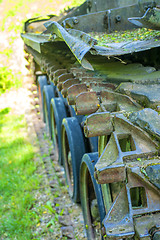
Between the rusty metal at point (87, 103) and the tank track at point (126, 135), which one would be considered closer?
the tank track at point (126, 135)

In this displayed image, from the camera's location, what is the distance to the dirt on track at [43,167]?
3322 mm

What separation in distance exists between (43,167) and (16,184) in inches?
24.1

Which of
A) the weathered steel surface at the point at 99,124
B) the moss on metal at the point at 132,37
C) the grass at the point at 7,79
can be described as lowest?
the grass at the point at 7,79

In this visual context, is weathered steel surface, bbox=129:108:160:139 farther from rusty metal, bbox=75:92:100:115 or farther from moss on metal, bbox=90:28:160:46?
moss on metal, bbox=90:28:160:46

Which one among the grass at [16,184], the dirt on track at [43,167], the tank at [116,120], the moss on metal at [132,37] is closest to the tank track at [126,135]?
the tank at [116,120]

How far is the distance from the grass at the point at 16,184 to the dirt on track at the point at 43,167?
12cm

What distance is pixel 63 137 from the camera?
3.90m

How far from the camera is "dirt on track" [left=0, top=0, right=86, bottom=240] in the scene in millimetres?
3322

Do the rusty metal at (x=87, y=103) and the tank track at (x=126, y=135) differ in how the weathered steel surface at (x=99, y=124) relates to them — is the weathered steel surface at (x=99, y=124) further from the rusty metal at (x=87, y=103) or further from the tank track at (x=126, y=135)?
the rusty metal at (x=87, y=103)

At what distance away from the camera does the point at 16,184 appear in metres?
4.32

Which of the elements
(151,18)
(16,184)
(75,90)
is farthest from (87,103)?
(16,184)

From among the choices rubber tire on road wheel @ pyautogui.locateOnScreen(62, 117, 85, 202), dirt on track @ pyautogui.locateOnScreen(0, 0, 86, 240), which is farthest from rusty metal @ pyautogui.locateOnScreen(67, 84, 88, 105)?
dirt on track @ pyautogui.locateOnScreen(0, 0, 86, 240)

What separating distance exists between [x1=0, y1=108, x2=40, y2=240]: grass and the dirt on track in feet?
0.38

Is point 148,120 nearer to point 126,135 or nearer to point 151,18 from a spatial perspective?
point 126,135
